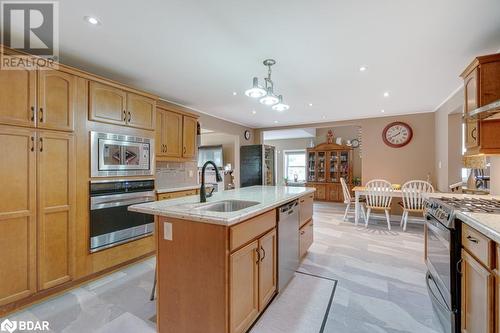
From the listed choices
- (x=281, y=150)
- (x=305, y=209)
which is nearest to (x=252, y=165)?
(x=281, y=150)

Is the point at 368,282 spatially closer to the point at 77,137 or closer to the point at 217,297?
the point at 217,297

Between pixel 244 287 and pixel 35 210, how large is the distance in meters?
2.01

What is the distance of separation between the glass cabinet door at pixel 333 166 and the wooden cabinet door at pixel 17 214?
25.9 ft

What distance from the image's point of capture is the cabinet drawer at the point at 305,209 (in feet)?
9.23

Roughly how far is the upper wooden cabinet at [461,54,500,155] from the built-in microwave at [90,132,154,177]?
3.49m

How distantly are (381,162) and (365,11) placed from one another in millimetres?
4357

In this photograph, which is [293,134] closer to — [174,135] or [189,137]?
[189,137]

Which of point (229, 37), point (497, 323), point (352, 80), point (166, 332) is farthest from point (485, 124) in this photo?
point (166, 332)

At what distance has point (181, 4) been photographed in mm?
1652

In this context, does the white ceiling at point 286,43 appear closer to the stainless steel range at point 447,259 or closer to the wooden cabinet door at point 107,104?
the wooden cabinet door at point 107,104

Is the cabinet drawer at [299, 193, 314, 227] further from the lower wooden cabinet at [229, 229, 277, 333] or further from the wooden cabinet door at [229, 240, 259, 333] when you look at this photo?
the wooden cabinet door at [229, 240, 259, 333]

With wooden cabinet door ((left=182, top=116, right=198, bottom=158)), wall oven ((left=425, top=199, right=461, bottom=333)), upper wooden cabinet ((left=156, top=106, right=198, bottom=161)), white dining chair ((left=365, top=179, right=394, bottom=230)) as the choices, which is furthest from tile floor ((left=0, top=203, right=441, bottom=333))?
wooden cabinet door ((left=182, top=116, right=198, bottom=158))

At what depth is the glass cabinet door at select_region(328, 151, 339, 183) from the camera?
8195 mm

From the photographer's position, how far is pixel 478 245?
4.53ft
